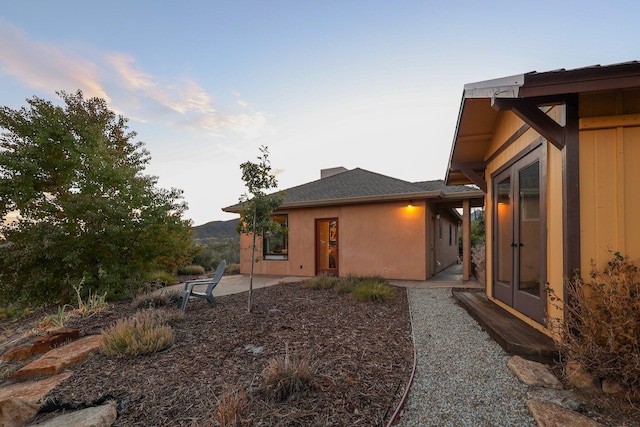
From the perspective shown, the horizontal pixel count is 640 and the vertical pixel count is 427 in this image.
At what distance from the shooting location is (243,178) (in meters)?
5.38

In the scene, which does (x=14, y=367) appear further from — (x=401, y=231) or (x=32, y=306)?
(x=401, y=231)

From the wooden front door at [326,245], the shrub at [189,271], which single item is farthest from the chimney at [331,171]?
the shrub at [189,271]

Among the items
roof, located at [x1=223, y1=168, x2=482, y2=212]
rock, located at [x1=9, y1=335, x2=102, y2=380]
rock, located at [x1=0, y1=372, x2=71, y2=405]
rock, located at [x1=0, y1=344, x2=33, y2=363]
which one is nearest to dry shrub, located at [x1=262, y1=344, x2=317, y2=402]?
rock, located at [x1=0, y1=372, x2=71, y2=405]

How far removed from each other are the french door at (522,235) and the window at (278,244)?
7299 mm

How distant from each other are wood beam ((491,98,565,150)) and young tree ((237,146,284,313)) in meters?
3.66

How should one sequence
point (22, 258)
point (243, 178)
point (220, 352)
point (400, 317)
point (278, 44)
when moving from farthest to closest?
point (278, 44)
point (22, 258)
point (243, 178)
point (400, 317)
point (220, 352)

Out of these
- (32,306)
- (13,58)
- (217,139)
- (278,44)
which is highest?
(278,44)

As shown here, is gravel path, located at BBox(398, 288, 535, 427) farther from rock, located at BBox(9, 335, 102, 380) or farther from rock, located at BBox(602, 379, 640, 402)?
rock, located at BBox(9, 335, 102, 380)

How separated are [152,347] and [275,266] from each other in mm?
7642

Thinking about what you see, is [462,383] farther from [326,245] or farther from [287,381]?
[326,245]

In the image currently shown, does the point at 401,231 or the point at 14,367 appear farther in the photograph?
the point at 401,231

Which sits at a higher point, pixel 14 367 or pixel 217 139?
pixel 217 139

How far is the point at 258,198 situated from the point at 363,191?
17.6 ft

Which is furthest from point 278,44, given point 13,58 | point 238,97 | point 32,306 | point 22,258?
point 32,306
